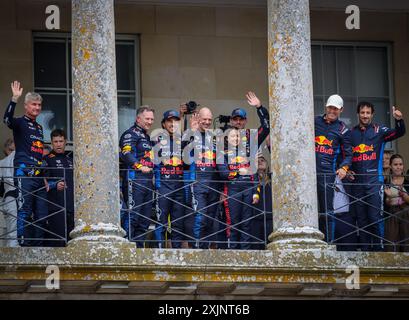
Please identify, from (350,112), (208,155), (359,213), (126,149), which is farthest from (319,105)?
(126,149)

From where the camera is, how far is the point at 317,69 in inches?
1107

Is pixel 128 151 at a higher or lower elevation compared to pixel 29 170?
higher

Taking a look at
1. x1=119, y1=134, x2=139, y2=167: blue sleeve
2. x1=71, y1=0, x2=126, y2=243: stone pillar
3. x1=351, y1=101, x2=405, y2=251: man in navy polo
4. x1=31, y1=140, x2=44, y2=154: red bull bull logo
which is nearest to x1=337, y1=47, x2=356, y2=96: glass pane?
x1=351, y1=101, x2=405, y2=251: man in navy polo

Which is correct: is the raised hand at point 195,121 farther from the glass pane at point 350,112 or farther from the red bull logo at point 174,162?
the glass pane at point 350,112

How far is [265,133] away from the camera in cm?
2405

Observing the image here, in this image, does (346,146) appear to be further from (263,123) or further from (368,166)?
(263,123)

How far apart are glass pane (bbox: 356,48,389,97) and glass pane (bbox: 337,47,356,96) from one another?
0.36ft

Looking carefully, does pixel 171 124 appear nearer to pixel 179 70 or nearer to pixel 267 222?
pixel 267 222

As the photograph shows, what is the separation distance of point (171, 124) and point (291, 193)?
212 cm

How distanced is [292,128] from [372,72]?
5.75 m

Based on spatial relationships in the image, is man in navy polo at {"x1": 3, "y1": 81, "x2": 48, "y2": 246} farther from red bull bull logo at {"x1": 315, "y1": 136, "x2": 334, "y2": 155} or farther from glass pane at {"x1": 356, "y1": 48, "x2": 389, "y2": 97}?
glass pane at {"x1": 356, "y1": 48, "x2": 389, "y2": 97}

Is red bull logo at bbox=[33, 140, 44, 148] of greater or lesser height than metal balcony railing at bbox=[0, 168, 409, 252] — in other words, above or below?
above

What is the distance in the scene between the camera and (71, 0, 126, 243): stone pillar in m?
22.4

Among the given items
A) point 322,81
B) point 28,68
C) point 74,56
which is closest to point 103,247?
point 74,56
